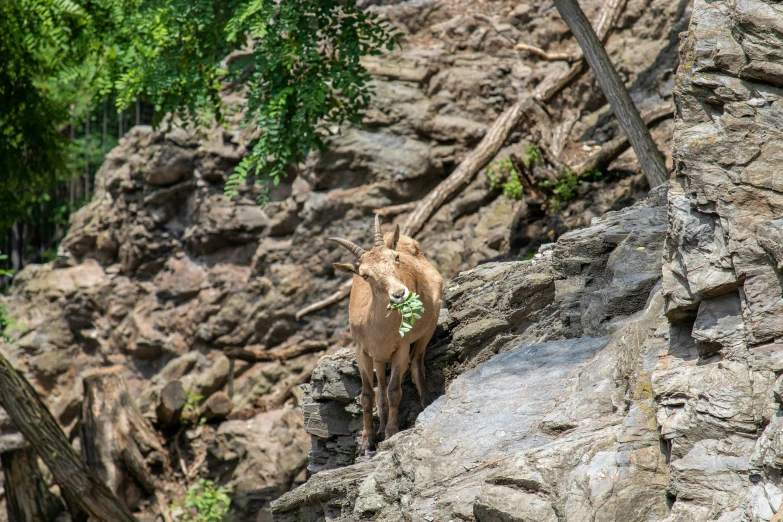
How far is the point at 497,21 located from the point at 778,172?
11981 millimetres

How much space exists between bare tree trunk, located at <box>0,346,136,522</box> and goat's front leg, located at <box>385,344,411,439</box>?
5386 mm

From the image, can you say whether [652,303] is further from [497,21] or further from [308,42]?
[497,21]

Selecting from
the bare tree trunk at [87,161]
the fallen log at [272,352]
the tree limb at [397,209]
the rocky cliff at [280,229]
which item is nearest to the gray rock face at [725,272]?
the rocky cliff at [280,229]

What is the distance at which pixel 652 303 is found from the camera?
566cm

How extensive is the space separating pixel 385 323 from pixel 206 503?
281 inches

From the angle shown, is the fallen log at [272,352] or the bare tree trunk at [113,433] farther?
the fallen log at [272,352]

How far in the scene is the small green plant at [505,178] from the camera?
541 inches

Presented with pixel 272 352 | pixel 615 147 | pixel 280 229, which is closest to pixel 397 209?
pixel 280 229

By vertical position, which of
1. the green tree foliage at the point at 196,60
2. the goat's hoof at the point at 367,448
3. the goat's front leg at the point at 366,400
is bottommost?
the goat's hoof at the point at 367,448

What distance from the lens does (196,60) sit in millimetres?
11344

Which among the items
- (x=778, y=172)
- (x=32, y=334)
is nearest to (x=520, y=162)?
(x=778, y=172)

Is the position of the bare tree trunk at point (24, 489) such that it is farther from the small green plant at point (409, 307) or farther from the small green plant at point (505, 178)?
the small green plant at point (505, 178)

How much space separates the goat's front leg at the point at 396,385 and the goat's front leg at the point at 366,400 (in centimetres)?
24

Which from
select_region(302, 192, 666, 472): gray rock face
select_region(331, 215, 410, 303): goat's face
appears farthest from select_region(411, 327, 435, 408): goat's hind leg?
select_region(331, 215, 410, 303): goat's face
